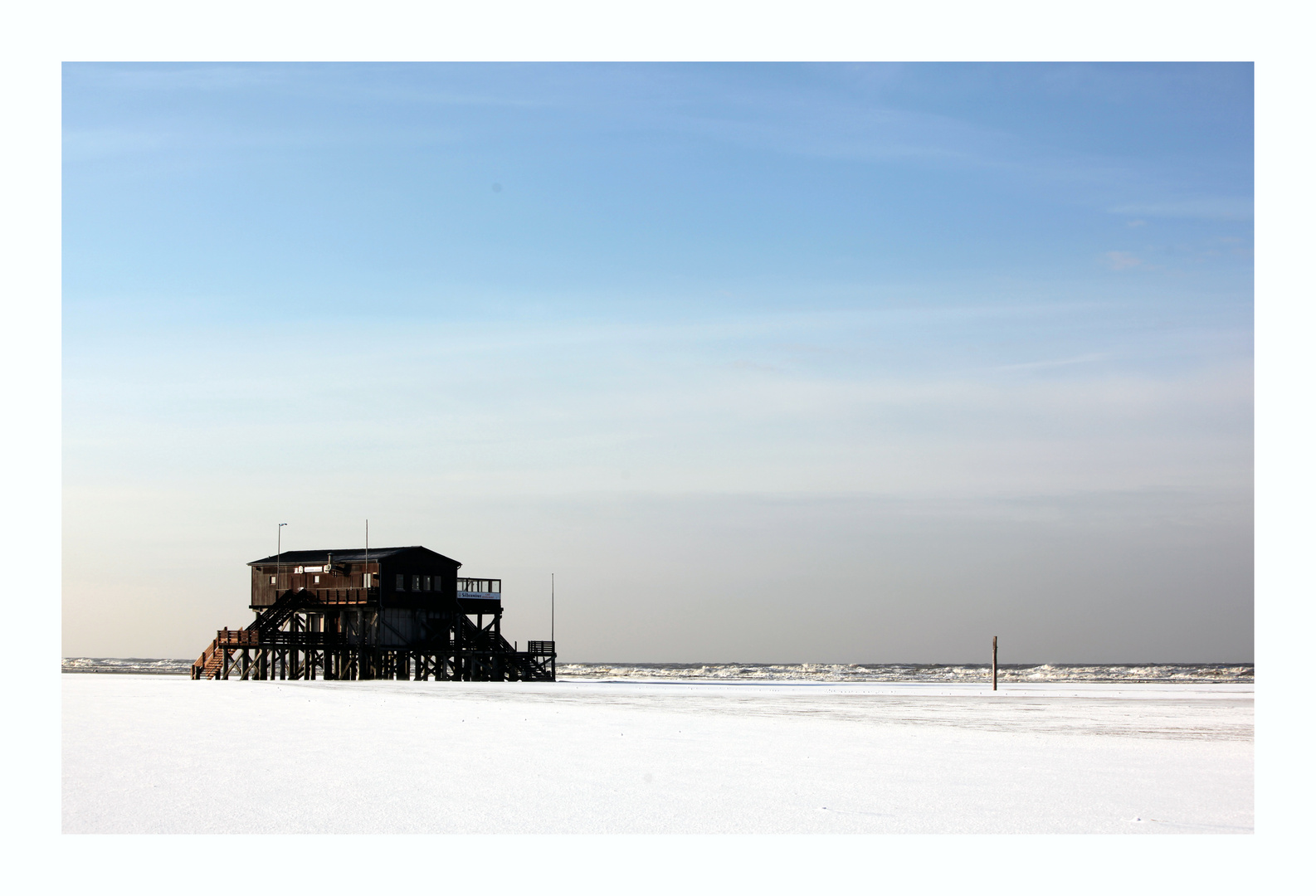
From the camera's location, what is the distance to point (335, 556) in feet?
194

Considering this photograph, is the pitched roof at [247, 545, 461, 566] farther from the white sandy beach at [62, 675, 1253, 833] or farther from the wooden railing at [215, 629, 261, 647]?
the white sandy beach at [62, 675, 1253, 833]

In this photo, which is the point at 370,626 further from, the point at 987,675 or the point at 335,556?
the point at 987,675

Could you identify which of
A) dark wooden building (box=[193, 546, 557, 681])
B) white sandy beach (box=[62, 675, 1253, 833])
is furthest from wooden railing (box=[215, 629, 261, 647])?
white sandy beach (box=[62, 675, 1253, 833])

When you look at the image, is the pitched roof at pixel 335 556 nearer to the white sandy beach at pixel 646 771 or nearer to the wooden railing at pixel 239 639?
the wooden railing at pixel 239 639

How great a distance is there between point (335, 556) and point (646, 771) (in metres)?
47.9

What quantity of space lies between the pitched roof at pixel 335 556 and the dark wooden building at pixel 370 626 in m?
0.07

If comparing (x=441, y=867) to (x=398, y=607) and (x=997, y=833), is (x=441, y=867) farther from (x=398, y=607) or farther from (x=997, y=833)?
(x=398, y=607)

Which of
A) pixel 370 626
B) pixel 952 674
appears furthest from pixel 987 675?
pixel 370 626

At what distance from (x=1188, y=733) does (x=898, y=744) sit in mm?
6971

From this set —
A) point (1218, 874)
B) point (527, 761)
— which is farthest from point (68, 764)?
point (1218, 874)

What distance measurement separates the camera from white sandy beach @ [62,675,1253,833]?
37.1ft

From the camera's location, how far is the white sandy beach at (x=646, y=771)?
11.3 metres

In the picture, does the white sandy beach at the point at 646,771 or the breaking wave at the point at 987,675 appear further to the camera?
the breaking wave at the point at 987,675

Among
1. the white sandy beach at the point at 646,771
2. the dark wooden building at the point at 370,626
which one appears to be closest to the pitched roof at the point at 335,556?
the dark wooden building at the point at 370,626
